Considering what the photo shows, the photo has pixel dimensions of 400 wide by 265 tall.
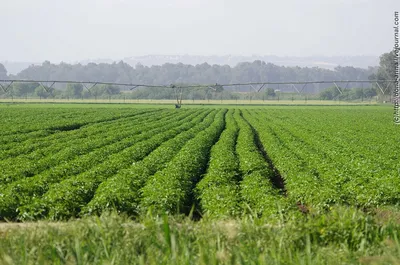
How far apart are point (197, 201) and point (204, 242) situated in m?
8.81

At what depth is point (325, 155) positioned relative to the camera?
24.3 meters

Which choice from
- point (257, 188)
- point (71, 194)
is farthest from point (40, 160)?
point (257, 188)

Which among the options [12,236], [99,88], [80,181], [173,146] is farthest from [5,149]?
[99,88]

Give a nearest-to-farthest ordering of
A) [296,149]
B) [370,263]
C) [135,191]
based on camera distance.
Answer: [370,263]
[135,191]
[296,149]

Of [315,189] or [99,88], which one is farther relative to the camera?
[99,88]

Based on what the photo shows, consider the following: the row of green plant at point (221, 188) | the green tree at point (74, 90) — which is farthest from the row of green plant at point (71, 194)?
the green tree at point (74, 90)

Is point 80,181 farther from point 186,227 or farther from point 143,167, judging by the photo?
point 186,227

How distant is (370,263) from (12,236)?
165 inches

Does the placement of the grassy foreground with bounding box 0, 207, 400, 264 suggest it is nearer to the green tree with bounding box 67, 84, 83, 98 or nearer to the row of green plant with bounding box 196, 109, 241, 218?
the row of green plant with bounding box 196, 109, 241, 218

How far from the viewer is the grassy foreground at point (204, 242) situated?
5.95 m

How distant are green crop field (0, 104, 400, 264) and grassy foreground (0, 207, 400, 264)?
0.07 feet

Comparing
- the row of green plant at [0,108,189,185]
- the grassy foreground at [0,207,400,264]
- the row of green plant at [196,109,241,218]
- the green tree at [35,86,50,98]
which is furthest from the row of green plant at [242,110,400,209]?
the green tree at [35,86,50,98]

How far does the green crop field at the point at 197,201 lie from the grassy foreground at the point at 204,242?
0.02 m

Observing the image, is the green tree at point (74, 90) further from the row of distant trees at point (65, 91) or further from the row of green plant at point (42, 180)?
the row of green plant at point (42, 180)
